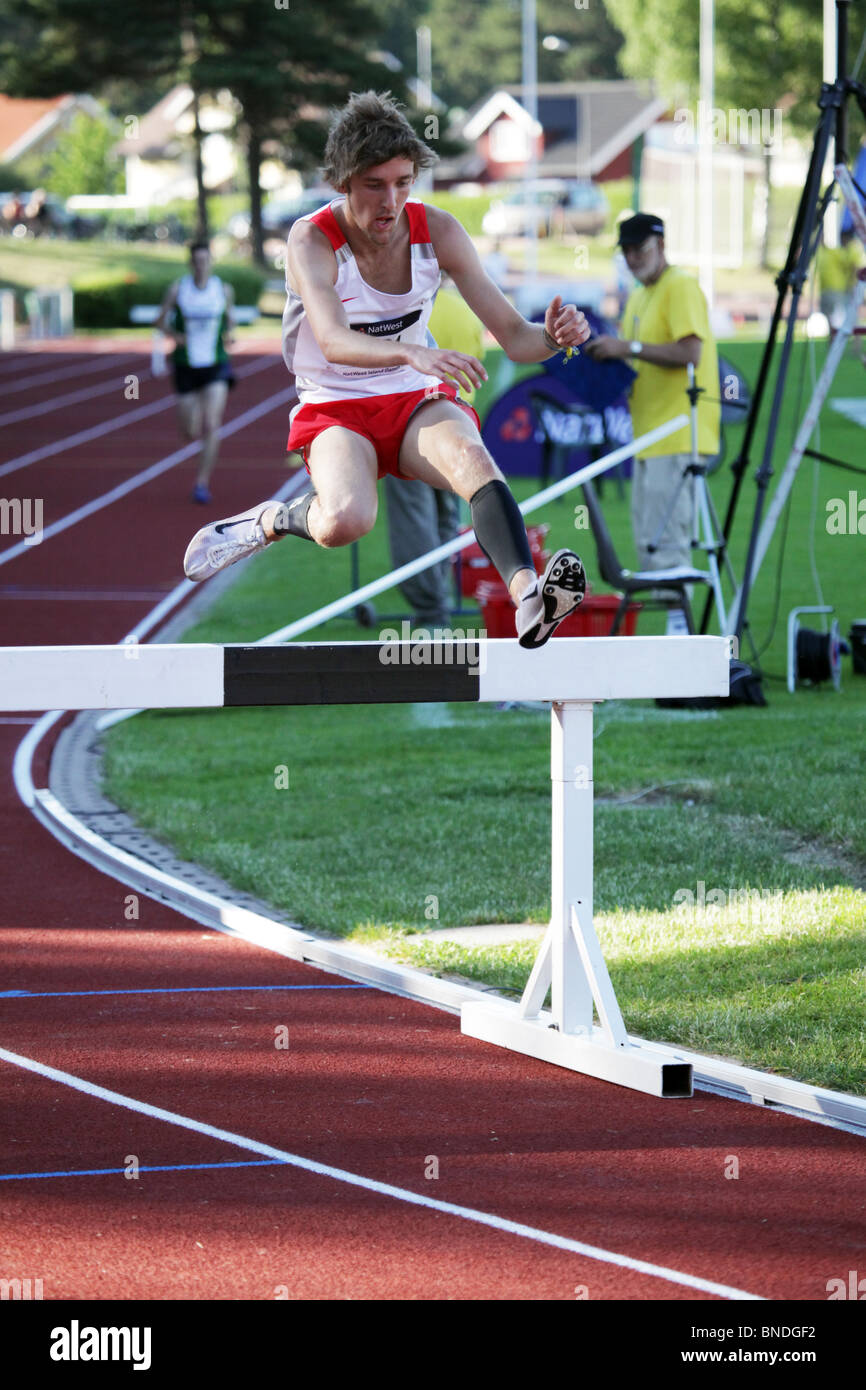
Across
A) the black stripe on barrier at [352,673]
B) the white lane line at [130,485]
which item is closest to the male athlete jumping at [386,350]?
the black stripe on barrier at [352,673]

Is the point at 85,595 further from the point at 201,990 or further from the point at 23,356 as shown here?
the point at 23,356

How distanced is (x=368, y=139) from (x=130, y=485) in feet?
56.6

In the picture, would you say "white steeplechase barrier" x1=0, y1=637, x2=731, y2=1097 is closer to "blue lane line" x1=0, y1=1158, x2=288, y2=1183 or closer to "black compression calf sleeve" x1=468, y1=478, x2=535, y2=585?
"black compression calf sleeve" x1=468, y1=478, x2=535, y2=585

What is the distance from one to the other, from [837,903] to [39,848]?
3.66 metres

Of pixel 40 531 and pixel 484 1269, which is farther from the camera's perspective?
pixel 40 531

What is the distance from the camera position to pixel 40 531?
17.9 m

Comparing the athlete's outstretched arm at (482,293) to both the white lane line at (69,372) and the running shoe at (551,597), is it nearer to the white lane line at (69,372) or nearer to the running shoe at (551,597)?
the running shoe at (551,597)

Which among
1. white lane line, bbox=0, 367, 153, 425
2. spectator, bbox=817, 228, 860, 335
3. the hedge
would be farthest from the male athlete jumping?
the hedge

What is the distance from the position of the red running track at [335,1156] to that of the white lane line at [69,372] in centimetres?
2746

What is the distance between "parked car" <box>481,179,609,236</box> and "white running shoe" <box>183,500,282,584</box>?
222 feet

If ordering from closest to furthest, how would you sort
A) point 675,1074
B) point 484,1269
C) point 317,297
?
point 484,1269 → point 317,297 → point 675,1074

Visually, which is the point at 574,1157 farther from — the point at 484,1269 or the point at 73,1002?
the point at 73,1002
